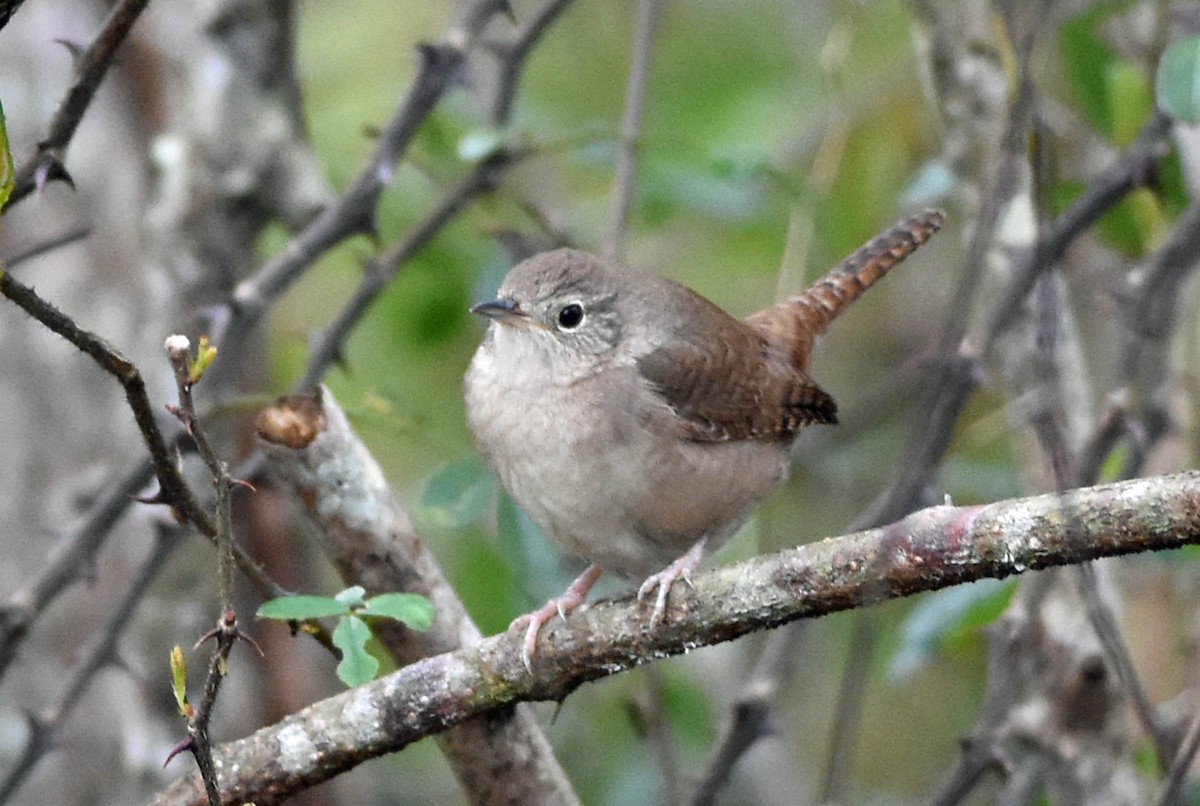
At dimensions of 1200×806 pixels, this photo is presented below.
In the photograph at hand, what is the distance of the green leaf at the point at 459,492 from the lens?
3609 mm

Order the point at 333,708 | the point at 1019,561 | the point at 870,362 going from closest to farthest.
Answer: the point at 1019,561
the point at 333,708
the point at 870,362

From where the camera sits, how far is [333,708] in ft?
→ 8.67

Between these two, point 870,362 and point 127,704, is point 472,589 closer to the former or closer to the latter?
point 127,704

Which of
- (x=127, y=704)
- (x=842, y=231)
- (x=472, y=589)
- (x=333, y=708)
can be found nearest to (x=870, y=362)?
(x=842, y=231)

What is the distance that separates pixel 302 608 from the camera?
2.38m

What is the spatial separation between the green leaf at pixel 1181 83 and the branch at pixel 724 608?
117cm

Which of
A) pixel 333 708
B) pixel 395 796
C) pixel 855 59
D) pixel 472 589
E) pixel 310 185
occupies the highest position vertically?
pixel 855 59

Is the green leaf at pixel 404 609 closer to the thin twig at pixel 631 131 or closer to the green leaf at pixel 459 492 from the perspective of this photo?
the green leaf at pixel 459 492

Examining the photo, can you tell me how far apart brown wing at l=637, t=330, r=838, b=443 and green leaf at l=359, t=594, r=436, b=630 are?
47.8 inches

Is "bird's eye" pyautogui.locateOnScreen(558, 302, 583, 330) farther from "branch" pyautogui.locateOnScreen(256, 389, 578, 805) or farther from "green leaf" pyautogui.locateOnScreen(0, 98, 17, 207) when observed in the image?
"green leaf" pyautogui.locateOnScreen(0, 98, 17, 207)

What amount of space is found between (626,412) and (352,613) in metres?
1.21

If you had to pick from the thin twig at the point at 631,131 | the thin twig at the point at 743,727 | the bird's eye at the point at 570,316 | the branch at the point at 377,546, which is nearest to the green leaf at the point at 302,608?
the branch at the point at 377,546

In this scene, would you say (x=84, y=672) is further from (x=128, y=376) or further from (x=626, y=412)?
(x=128, y=376)

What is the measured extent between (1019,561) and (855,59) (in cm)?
470
